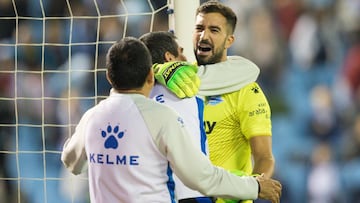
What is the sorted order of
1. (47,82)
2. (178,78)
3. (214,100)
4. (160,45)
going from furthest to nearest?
1. (47,82)
2. (214,100)
3. (160,45)
4. (178,78)

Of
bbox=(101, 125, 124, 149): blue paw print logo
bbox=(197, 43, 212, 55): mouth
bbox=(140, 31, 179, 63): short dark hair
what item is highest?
bbox=(140, 31, 179, 63): short dark hair

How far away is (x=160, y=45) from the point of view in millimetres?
2174

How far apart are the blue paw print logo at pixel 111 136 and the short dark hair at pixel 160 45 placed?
0.34m

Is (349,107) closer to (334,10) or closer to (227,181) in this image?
(334,10)

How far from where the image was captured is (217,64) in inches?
Result: 93.9

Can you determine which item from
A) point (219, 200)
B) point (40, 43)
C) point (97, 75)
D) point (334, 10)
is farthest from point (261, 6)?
point (219, 200)

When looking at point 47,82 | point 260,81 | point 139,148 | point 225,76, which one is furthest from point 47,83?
point 139,148

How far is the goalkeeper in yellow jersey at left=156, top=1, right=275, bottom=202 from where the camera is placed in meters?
2.37

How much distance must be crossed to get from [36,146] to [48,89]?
0.30 metres

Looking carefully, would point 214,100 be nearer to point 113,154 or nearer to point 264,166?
point 264,166

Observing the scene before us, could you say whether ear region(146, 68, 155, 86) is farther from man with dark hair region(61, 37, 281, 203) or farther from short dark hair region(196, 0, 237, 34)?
short dark hair region(196, 0, 237, 34)

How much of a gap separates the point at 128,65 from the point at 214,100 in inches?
24.5

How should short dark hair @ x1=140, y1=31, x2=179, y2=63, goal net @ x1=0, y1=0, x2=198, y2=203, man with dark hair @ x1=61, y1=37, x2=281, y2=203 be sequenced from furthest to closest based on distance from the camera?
goal net @ x1=0, y1=0, x2=198, y2=203, short dark hair @ x1=140, y1=31, x2=179, y2=63, man with dark hair @ x1=61, y1=37, x2=281, y2=203

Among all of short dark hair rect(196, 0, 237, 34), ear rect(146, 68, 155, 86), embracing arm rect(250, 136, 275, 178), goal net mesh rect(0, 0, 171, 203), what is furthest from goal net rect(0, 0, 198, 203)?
ear rect(146, 68, 155, 86)
